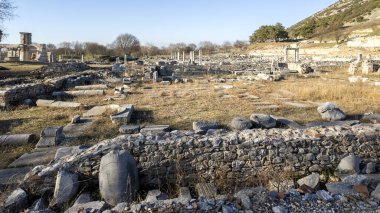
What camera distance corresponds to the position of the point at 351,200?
13.4ft

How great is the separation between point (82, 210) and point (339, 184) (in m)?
3.45

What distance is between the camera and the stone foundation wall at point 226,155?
536 centimetres

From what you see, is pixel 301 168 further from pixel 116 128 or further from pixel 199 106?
pixel 199 106

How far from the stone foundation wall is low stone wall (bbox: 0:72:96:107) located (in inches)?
333

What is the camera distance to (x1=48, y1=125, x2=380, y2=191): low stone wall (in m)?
5.36

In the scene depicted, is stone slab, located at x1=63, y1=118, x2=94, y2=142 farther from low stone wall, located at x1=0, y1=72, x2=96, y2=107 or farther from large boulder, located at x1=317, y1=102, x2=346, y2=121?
large boulder, located at x1=317, y1=102, x2=346, y2=121

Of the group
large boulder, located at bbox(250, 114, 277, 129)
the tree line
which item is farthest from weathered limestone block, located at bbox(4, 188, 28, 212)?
the tree line

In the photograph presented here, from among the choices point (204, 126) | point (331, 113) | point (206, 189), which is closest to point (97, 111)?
point (204, 126)

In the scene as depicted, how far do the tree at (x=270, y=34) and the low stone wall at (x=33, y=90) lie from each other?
60505 millimetres

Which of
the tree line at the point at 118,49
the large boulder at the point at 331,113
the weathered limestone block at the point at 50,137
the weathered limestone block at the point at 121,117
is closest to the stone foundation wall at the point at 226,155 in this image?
the weathered limestone block at the point at 50,137

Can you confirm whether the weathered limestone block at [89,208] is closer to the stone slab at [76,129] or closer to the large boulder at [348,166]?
the large boulder at [348,166]

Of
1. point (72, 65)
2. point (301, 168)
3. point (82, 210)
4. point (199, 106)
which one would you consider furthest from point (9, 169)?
point (72, 65)

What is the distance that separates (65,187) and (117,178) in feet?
2.57

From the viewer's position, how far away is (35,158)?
21.9 feet
